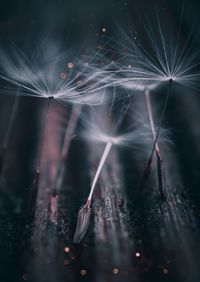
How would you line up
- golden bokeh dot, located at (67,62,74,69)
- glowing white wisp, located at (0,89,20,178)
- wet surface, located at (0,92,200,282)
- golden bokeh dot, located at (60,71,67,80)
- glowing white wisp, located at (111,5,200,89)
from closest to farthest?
wet surface, located at (0,92,200,282) → glowing white wisp, located at (111,5,200,89) → glowing white wisp, located at (0,89,20,178) → golden bokeh dot, located at (60,71,67,80) → golden bokeh dot, located at (67,62,74,69)

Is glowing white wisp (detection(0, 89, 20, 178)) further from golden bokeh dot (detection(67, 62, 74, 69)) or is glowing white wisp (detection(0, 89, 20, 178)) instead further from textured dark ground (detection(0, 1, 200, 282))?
golden bokeh dot (detection(67, 62, 74, 69))

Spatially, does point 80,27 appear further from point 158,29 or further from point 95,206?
point 95,206

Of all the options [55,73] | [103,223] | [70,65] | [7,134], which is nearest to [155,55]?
[70,65]

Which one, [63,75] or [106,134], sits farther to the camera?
[106,134]

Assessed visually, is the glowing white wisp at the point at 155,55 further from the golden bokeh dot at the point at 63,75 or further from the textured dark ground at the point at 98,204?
the golden bokeh dot at the point at 63,75

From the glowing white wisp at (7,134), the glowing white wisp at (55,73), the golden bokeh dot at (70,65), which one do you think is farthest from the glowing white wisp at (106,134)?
the glowing white wisp at (7,134)

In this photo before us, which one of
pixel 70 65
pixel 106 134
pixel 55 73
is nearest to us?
pixel 55 73

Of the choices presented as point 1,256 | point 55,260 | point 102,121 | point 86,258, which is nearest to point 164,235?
point 86,258

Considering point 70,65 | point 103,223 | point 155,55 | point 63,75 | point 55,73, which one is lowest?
point 103,223

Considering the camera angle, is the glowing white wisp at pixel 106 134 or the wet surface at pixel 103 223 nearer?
the wet surface at pixel 103 223

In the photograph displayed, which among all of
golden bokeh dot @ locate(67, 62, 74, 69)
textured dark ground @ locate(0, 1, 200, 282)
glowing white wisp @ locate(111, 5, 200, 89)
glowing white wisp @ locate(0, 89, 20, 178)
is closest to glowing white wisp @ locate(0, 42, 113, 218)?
golden bokeh dot @ locate(67, 62, 74, 69)

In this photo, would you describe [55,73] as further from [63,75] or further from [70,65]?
[70,65]

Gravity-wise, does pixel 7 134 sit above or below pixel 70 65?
below
